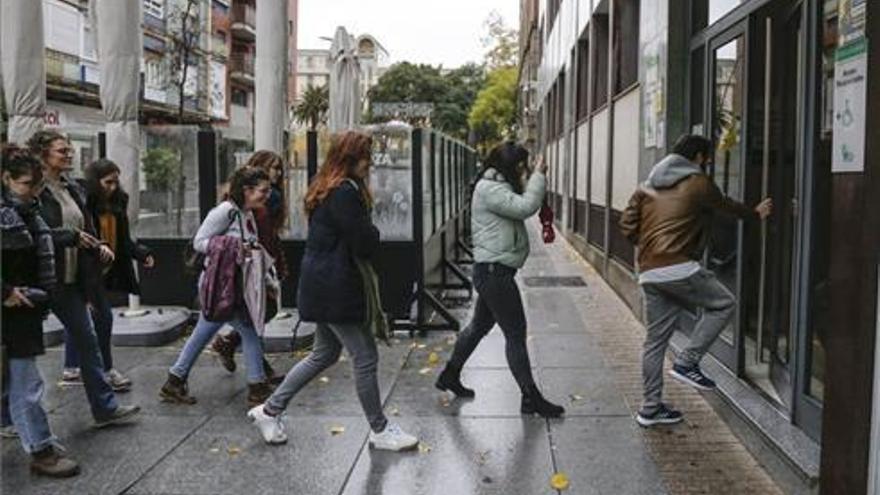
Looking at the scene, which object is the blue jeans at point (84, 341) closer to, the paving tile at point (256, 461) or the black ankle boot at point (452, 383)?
the paving tile at point (256, 461)

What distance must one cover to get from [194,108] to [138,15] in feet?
146

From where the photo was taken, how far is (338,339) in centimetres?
548

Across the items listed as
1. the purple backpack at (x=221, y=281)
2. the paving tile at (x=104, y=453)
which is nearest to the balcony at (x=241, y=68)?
the purple backpack at (x=221, y=281)

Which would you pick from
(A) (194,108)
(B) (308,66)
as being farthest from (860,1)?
(B) (308,66)

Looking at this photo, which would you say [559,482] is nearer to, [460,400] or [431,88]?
[460,400]

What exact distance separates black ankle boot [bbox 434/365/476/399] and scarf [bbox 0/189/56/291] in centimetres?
262

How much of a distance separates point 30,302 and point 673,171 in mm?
3543

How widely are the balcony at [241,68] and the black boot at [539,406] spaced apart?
57.1 metres

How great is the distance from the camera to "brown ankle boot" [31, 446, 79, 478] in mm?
4977

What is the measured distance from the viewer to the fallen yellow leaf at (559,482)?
489 centimetres

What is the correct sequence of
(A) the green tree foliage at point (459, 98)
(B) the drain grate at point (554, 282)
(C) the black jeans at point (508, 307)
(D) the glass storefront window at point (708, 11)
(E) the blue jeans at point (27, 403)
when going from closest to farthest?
(E) the blue jeans at point (27, 403), (C) the black jeans at point (508, 307), (D) the glass storefront window at point (708, 11), (B) the drain grate at point (554, 282), (A) the green tree foliage at point (459, 98)

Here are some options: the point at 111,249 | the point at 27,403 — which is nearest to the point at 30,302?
the point at 27,403

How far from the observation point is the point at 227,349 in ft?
24.0

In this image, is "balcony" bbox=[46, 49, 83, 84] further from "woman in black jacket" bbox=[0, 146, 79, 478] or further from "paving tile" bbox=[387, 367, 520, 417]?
"woman in black jacket" bbox=[0, 146, 79, 478]
